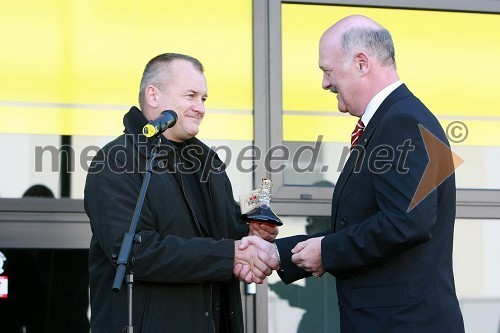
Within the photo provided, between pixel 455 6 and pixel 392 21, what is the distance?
406mm

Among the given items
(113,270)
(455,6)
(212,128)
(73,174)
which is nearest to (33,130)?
(73,174)

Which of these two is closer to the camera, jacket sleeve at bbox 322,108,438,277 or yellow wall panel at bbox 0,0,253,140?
jacket sleeve at bbox 322,108,438,277

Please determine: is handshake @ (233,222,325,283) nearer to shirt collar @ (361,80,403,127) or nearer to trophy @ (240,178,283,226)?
→ trophy @ (240,178,283,226)

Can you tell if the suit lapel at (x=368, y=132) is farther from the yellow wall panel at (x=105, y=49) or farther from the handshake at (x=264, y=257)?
the yellow wall panel at (x=105, y=49)

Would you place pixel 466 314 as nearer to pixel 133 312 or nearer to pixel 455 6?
pixel 455 6

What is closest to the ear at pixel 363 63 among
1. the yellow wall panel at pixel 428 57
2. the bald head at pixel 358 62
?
the bald head at pixel 358 62

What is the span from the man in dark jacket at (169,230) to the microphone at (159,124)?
0.58ft

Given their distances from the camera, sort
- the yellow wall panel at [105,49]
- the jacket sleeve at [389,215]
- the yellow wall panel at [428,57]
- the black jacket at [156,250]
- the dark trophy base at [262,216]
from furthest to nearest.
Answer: the yellow wall panel at [428,57]
the yellow wall panel at [105,49]
the dark trophy base at [262,216]
the black jacket at [156,250]
the jacket sleeve at [389,215]

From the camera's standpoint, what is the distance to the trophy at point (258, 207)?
4.20m

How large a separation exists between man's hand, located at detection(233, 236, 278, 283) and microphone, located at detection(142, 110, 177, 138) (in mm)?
632

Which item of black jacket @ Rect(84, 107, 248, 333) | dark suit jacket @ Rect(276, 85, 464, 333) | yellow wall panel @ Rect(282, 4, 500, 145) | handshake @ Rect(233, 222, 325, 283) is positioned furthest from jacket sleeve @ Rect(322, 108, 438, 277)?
yellow wall panel @ Rect(282, 4, 500, 145)

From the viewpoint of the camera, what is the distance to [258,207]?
422 cm

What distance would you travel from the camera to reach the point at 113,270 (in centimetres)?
395

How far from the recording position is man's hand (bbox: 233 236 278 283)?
3982 millimetres
